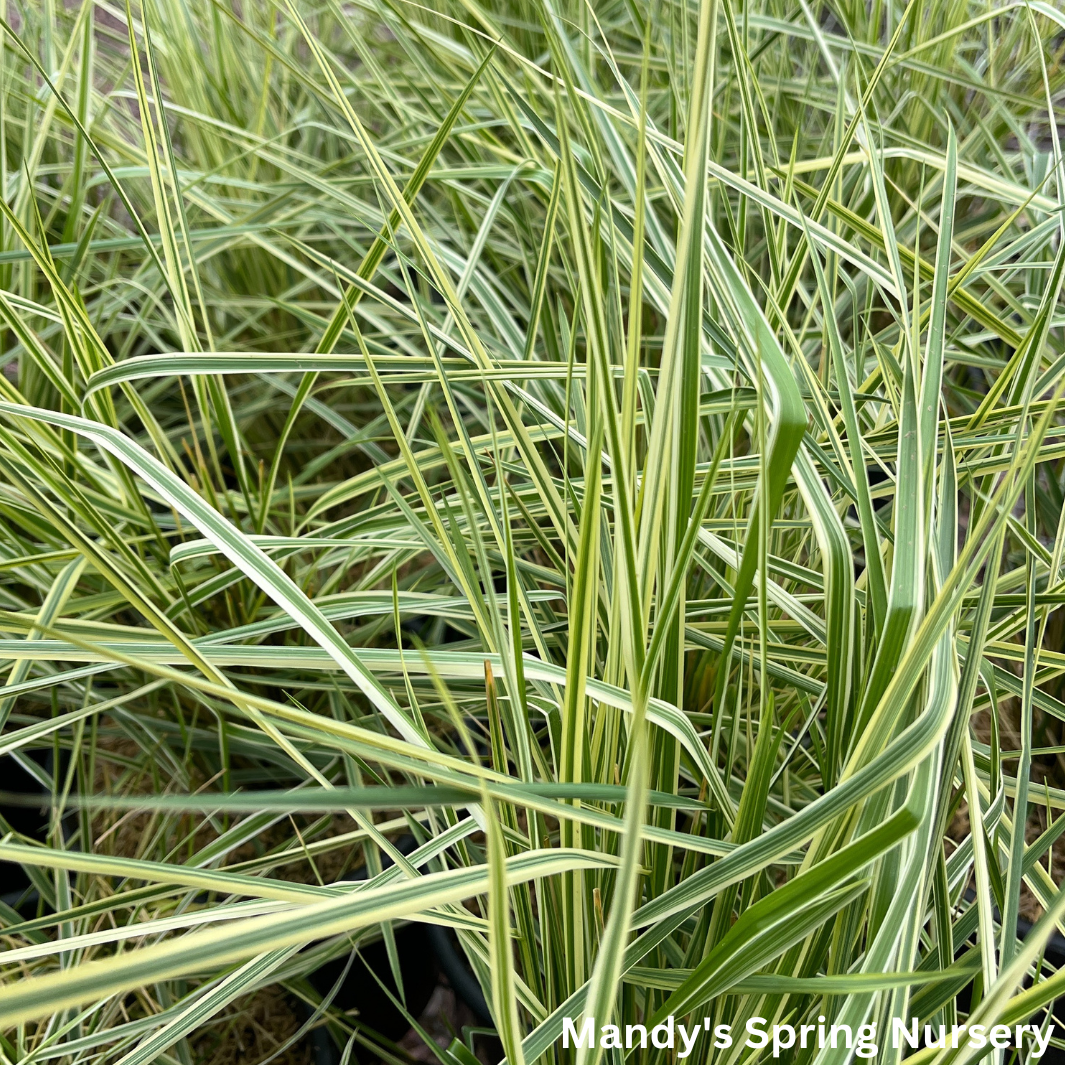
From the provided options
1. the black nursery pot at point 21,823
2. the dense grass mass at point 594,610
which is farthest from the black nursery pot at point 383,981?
the black nursery pot at point 21,823

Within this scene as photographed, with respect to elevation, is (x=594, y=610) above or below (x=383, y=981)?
above

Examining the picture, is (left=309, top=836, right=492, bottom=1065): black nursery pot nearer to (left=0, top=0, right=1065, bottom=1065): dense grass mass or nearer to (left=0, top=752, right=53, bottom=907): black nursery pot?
(left=0, top=0, right=1065, bottom=1065): dense grass mass

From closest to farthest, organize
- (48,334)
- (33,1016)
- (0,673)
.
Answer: (33,1016), (0,673), (48,334)

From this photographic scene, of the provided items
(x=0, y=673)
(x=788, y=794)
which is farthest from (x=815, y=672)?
(x=0, y=673)

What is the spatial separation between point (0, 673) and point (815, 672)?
0.53 metres

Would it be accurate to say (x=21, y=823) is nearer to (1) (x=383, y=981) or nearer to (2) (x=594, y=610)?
(1) (x=383, y=981)

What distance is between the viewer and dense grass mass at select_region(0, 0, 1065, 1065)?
9.6 inches

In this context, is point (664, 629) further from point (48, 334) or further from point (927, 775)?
point (48, 334)

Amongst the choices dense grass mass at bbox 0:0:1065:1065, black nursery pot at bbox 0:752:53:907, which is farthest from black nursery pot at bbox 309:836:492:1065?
black nursery pot at bbox 0:752:53:907

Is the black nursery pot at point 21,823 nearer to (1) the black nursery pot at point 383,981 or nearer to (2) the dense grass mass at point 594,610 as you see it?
(2) the dense grass mass at point 594,610

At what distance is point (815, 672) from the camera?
1.50 ft

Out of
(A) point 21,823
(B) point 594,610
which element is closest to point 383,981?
(A) point 21,823

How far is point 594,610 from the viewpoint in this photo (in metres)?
0.28

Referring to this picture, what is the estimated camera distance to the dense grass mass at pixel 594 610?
0.80 feet
